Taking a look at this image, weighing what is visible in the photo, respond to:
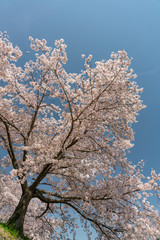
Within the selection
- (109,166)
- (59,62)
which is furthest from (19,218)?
(59,62)

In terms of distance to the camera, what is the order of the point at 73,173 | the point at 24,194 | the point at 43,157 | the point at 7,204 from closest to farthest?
the point at 43,157, the point at 73,173, the point at 24,194, the point at 7,204

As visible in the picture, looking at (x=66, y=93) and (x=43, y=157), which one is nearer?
(x=43, y=157)

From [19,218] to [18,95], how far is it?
25.6 feet

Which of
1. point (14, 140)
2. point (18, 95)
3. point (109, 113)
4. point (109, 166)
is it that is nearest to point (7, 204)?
point (14, 140)

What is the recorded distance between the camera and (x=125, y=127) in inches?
354

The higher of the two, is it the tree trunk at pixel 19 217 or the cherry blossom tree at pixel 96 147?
the cherry blossom tree at pixel 96 147

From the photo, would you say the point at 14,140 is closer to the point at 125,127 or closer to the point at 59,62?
the point at 59,62

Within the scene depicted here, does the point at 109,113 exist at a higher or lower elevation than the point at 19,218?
higher

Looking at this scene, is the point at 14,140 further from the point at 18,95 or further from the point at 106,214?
the point at 106,214

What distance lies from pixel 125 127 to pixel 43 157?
440 cm

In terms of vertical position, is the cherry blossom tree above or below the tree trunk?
above

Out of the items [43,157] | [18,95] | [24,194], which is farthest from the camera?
[18,95]

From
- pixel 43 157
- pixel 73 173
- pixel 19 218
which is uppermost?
pixel 73 173

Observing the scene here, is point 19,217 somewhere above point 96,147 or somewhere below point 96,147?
below
